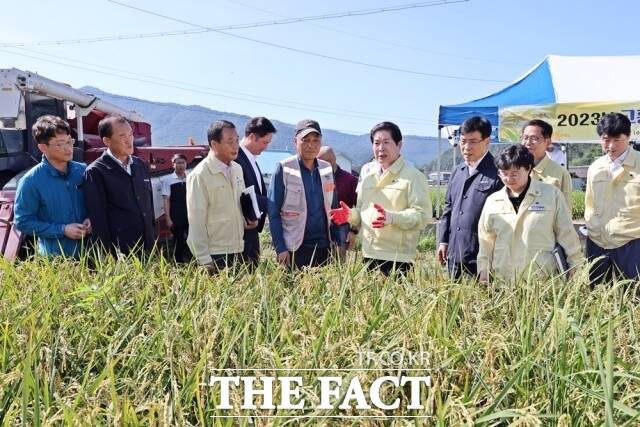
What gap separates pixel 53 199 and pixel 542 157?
9.73 feet

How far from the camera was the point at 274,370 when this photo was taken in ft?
4.33

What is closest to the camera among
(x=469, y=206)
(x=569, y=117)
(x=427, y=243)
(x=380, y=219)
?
(x=380, y=219)

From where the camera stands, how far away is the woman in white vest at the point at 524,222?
2.60m

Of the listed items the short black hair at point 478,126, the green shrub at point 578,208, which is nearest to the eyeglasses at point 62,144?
the short black hair at point 478,126

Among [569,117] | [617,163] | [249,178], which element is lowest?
[249,178]

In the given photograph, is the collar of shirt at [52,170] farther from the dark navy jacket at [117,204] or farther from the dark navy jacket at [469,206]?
the dark navy jacket at [469,206]

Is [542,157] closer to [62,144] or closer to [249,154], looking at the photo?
[249,154]

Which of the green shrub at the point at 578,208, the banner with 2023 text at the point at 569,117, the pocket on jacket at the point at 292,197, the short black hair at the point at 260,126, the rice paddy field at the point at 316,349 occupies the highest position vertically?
the banner with 2023 text at the point at 569,117

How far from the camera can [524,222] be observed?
2.64 meters

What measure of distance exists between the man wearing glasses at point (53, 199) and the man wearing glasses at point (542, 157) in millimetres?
2711

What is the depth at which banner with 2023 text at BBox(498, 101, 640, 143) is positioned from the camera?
623cm

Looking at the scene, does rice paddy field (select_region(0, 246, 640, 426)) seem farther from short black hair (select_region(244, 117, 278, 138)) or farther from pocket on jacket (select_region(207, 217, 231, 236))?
short black hair (select_region(244, 117, 278, 138))

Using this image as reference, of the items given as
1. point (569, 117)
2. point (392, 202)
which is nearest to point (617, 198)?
point (392, 202)

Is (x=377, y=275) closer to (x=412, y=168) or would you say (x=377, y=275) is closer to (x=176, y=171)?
(x=412, y=168)
